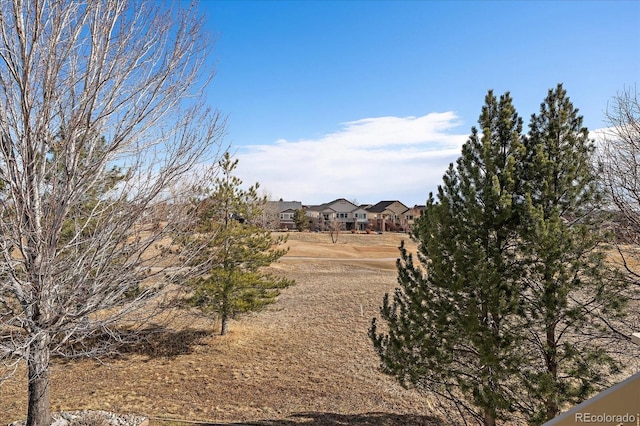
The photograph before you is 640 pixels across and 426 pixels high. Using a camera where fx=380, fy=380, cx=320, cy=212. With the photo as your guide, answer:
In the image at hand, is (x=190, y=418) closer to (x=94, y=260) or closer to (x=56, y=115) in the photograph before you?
(x=94, y=260)

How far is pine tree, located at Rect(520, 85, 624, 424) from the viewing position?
4.68 metres

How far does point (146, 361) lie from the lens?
9750 millimetres

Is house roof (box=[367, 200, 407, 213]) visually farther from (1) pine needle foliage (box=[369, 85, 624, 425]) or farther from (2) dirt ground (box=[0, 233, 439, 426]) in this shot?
(1) pine needle foliage (box=[369, 85, 624, 425])

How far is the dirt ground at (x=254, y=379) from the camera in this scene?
7.02 m

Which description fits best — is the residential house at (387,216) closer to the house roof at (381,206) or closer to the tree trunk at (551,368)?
the house roof at (381,206)

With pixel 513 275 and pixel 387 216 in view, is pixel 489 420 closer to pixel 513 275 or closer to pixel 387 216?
pixel 513 275

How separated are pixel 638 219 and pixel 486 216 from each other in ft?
14.4

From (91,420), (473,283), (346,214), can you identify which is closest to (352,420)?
(473,283)

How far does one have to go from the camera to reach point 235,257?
34.6ft

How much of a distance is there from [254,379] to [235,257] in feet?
10.7

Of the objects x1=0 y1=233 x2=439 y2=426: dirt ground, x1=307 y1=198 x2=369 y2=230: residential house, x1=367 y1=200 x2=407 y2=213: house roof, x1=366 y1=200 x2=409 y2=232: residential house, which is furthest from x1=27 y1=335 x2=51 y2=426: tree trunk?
x1=367 y1=200 x2=407 y2=213: house roof

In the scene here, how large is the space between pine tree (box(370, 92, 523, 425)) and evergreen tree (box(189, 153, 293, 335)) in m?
5.32

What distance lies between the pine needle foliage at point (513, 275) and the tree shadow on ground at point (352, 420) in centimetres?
152

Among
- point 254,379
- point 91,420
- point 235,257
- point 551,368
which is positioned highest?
point 235,257
